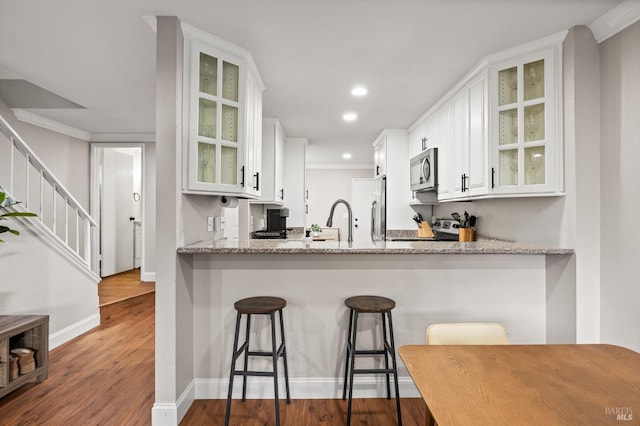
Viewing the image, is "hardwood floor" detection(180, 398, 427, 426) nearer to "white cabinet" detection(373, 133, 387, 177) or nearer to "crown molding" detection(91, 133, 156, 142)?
"white cabinet" detection(373, 133, 387, 177)

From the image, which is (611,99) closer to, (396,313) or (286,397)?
(396,313)

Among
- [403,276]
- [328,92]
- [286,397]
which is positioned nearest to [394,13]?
[328,92]

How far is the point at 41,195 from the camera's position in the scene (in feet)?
9.78

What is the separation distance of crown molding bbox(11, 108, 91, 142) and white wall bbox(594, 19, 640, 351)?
559cm

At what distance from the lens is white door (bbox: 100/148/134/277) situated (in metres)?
5.75

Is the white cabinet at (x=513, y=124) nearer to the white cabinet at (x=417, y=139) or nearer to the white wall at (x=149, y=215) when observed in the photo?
the white cabinet at (x=417, y=139)

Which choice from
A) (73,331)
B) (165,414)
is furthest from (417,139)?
(73,331)

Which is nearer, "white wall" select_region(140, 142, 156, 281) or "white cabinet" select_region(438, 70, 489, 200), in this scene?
"white cabinet" select_region(438, 70, 489, 200)

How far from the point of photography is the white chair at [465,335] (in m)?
1.47

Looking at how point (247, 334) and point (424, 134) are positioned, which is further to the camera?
point (424, 134)

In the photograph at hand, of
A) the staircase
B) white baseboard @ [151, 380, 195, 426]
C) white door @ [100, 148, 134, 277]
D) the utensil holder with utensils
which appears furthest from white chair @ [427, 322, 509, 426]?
white door @ [100, 148, 134, 277]

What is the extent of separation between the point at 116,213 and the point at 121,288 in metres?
1.80

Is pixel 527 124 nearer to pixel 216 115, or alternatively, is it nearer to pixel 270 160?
pixel 216 115

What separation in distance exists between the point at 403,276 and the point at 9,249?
3.11 metres
